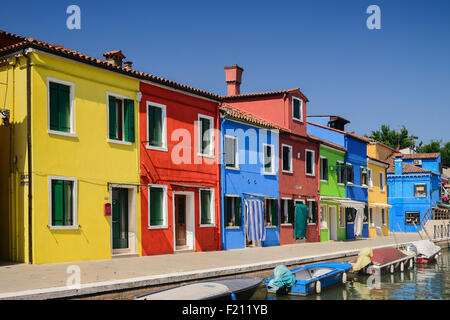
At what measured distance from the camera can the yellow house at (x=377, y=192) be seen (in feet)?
125

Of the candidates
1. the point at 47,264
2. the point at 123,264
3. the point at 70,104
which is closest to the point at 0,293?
the point at 47,264

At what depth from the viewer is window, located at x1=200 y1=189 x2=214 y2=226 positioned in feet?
68.2

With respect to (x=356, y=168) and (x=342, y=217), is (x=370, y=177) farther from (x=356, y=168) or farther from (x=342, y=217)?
(x=342, y=217)

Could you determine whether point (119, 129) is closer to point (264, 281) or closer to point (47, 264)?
point (47, 264)

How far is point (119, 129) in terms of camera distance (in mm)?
17484

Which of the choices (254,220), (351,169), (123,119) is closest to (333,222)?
(351,169)

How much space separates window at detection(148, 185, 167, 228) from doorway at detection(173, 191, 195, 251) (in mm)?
987

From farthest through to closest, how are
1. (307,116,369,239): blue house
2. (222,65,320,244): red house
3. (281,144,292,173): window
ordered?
1. (307,116,369,239): blue house
2. (281,144,292,173): window
3. (222,65,320,244): red house

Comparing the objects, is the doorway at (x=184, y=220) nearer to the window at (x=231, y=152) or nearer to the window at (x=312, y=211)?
the window at (x=231, y=152)

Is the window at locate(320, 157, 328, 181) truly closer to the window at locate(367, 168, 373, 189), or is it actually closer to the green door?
the window at locate(367, 168, 373, 189)

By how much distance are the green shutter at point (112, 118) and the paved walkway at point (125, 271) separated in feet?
12.8

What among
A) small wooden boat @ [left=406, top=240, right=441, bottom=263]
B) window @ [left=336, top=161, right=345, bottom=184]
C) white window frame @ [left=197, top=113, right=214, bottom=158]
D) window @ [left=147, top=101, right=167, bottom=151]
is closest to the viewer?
window @ [left=147, top=101, right=167, bottom=151]

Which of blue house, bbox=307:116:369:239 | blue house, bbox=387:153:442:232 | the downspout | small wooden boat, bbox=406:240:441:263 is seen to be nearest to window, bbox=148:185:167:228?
the downspout
